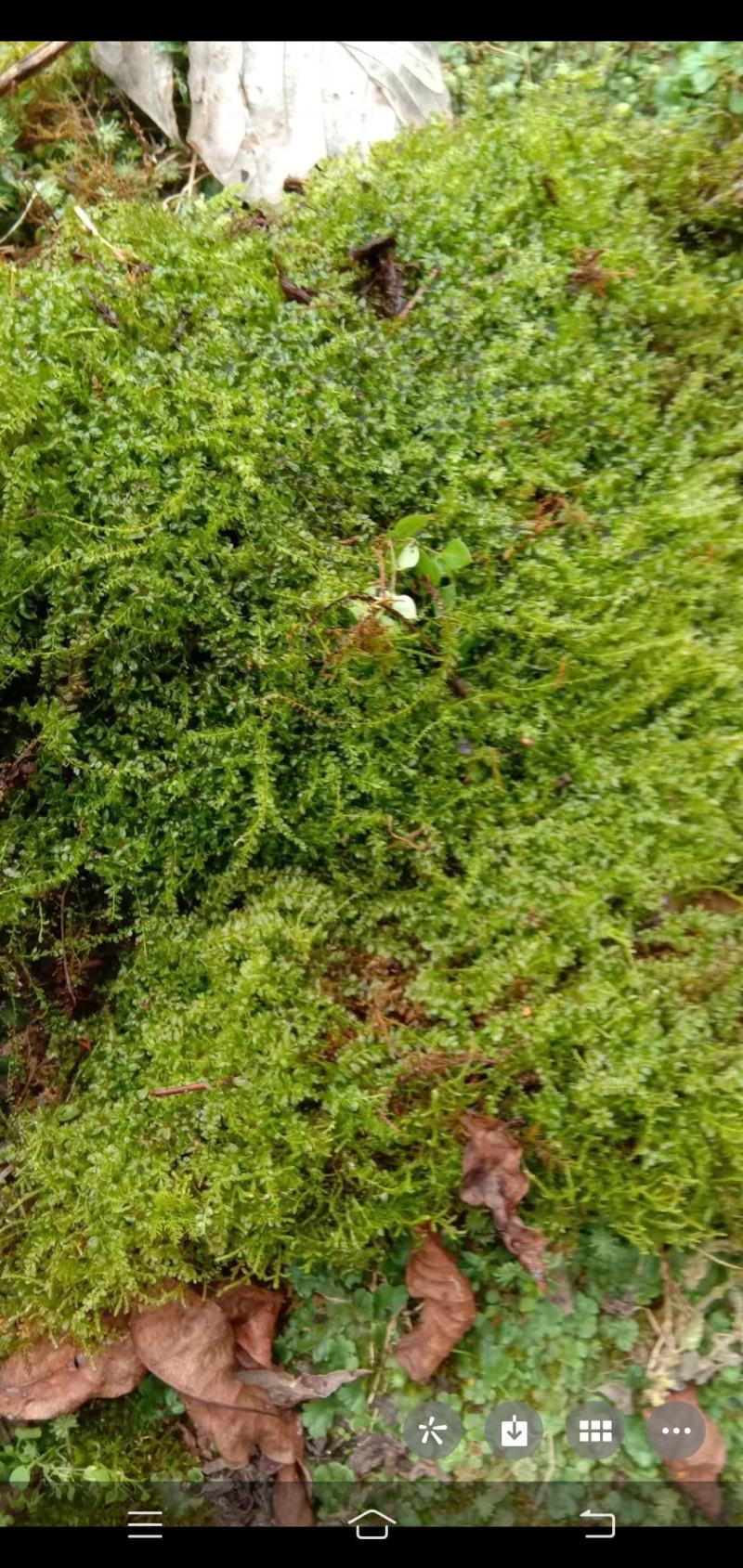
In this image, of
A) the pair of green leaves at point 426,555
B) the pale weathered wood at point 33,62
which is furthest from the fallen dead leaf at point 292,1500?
the pale weathered wood at point 33,62

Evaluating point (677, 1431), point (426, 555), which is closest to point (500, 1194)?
point (677, 1431)

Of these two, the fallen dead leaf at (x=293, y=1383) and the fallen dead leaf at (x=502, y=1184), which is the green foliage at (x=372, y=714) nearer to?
Result: the fallen dead leaf at (x=502, y=1184)

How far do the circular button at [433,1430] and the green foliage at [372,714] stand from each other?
39 cm

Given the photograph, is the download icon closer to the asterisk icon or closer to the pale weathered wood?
the asterisk icon

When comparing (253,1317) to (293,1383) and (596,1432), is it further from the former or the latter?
(596,1432)

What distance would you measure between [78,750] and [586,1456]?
6.31 feet

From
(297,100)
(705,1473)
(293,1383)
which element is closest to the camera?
(705,1473)

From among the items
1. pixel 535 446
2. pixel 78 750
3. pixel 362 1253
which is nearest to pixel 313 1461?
pixel 362 1253

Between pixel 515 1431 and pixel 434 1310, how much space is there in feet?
0.98

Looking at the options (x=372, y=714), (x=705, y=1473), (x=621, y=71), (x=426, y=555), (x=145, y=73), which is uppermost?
(x=145, y=73)

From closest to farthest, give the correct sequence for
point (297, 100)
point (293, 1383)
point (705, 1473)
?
point (705, 1473) → point (293, 1383) → point (297, 100)

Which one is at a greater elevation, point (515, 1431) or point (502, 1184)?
point (502, 1184)

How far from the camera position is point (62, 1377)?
7.08ft
